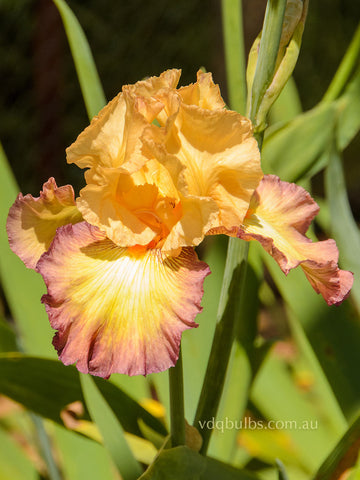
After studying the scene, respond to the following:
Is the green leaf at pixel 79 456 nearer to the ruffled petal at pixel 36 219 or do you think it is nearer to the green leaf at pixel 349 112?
the ruffled petal at pixel 36 219

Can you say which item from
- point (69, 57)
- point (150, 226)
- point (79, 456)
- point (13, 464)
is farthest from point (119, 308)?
point (69, 57)

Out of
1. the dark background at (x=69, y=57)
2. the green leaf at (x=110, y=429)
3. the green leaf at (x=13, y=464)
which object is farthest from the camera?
the dark background at (x=69, y=57)

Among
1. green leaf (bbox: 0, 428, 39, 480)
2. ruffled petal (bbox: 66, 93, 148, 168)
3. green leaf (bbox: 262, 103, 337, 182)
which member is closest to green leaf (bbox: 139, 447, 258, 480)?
ruffled petal (bbox: 66, 93, 148, 168)

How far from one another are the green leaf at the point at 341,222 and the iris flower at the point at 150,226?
0.19 meters

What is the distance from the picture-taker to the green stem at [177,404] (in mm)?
473

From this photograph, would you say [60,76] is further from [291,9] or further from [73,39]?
[291,9]

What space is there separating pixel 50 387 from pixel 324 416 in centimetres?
74

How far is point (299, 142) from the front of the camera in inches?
A: 28.0

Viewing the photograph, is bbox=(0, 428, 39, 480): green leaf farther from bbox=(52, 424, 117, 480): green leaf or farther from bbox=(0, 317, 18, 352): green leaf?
bbox=(0, 317, 18, 352): green leaf

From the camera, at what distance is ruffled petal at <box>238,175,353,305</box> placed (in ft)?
1.43

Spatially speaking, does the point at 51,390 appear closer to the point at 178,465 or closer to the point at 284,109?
the point at 178,465

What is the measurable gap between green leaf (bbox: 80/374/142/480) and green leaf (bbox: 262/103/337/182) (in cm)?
35

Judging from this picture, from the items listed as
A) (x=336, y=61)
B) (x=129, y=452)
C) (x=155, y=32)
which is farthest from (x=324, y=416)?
(x=336, y=61)

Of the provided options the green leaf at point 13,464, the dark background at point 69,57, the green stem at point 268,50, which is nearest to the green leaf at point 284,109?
the green stem at point 268,50
